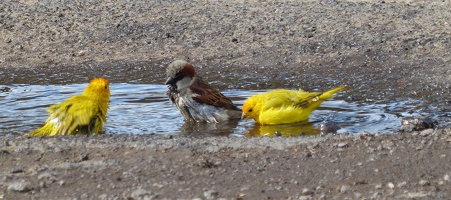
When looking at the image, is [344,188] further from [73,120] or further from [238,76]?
[238,76]

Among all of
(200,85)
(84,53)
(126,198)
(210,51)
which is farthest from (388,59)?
(126,198)

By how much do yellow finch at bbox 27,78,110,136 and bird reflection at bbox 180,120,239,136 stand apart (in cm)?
85

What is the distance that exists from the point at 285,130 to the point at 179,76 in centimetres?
130

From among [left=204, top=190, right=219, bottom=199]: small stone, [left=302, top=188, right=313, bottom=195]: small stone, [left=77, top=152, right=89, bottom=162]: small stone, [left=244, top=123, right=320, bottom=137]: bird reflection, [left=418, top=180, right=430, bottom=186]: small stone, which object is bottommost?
[left=244, top=123, right=320, bottom=137]: bird reflection

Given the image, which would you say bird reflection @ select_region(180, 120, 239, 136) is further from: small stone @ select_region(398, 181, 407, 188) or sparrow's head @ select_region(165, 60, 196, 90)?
small stone @ select_region(398, 181, 407, 188)

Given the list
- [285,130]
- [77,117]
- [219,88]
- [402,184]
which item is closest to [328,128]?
[285,130]

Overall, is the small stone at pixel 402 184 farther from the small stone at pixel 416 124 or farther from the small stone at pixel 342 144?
the small stone at pixel 416 124

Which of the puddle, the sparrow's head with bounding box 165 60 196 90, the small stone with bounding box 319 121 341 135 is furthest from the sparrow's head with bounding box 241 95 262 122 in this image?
the sparrow's head with bounding box 165 60 196 90

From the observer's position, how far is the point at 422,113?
320 inches

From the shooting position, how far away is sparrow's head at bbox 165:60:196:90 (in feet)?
28.2

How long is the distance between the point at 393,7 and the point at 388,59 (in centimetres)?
210

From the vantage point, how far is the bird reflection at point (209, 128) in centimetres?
796

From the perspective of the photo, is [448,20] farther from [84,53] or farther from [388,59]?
[84,53]

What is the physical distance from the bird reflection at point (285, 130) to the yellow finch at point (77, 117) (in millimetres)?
1346
